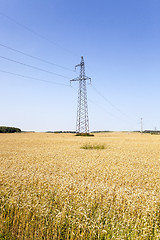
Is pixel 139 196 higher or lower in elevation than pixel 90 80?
lower

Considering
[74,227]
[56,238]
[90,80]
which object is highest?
[90,80]

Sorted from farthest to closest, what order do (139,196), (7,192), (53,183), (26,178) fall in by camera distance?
(26,178)
(53,183)
(7,192)
(139,196)

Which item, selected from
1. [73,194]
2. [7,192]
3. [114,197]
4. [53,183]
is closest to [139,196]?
[114,197]

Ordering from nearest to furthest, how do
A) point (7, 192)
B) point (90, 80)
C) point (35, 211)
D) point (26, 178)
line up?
point (35, 211) < point (7, 192) < point (26, 178) < point (90, 80)

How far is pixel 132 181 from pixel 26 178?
3.97 m

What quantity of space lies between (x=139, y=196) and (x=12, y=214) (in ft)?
10.8

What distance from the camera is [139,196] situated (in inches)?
196

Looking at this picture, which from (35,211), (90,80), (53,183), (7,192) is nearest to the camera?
(35,211)

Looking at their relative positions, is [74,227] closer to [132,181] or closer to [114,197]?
[114,197]

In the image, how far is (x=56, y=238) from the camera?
3.88 metres

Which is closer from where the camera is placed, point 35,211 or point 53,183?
point 35,211

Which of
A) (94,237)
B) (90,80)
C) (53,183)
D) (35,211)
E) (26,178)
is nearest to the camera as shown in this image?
(94,237)

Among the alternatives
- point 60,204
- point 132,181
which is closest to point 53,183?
point 60,204

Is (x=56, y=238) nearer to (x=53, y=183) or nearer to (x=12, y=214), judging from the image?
(x=12, y=214)
